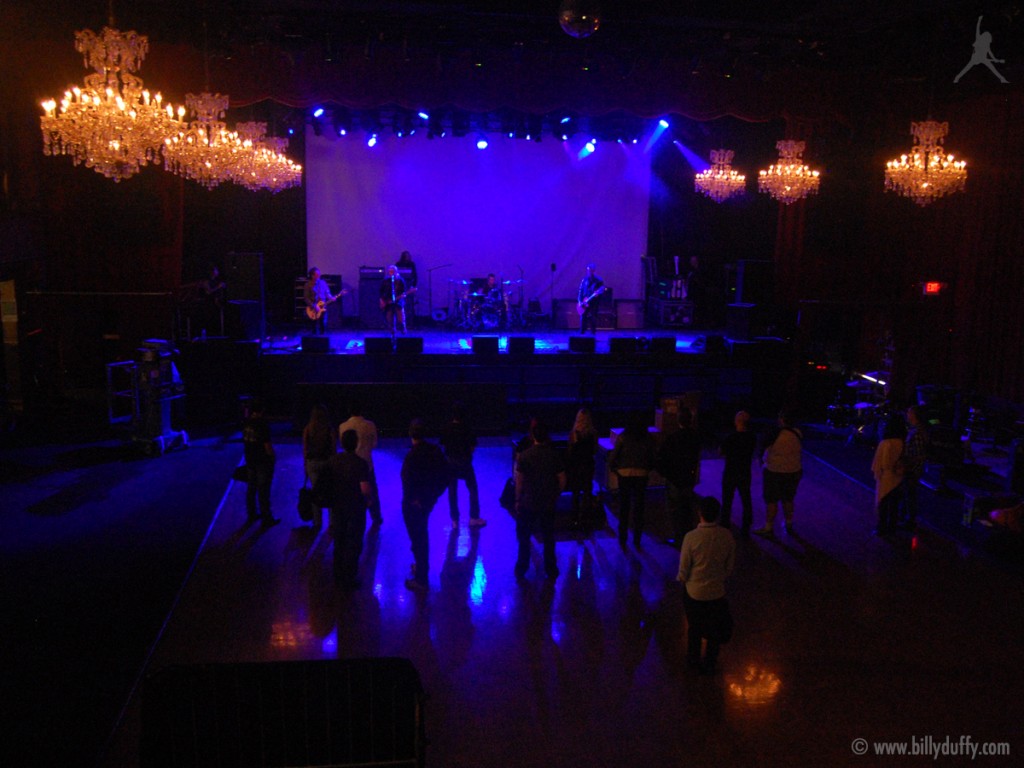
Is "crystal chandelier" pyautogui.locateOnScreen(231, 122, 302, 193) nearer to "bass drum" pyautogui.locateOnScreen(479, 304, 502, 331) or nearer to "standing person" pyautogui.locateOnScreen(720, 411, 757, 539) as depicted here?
"bass drum" pyautogui.locateOnScreen(479, 304, 502, 331)

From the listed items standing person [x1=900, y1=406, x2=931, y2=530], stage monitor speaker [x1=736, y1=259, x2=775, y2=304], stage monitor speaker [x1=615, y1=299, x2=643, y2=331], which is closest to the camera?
standing person [x1=900, y1=406, x2=931, y2=530]

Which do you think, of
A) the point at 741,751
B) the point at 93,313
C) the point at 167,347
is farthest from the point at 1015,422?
the point at 93,313

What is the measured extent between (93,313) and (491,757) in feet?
35.7

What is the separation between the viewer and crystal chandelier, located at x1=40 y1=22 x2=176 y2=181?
716cm

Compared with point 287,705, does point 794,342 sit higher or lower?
higher

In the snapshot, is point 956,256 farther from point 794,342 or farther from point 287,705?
point 287,705

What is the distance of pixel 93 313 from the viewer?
12797mm

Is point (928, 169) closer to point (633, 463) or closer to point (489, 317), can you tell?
point (633, 463)

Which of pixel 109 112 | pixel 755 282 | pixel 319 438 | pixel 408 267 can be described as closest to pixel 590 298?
pixel 755 282

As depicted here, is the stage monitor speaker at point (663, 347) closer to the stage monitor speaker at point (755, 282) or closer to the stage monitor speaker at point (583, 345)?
the stage monitor speaker at point (583, 345)

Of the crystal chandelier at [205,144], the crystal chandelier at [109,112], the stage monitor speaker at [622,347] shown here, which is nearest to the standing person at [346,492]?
the crystal chandelier at [109,112]

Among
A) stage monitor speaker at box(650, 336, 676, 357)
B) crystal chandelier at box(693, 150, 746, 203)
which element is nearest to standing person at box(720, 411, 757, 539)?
stage monitor speaker at box(650, 336, 676, 357)

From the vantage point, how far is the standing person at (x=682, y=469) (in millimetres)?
7316

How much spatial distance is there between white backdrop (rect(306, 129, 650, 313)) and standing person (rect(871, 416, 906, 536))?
11.0 metres
